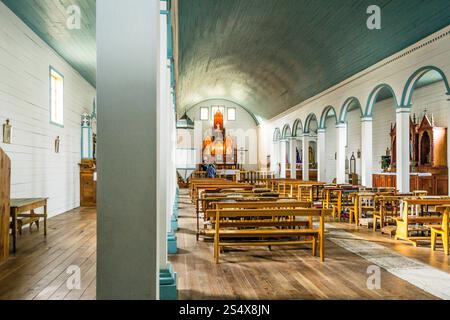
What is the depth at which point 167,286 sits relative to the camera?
3.44 meters

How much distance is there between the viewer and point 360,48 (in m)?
10.4

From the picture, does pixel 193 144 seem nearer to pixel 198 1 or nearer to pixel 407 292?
pixel 198 1

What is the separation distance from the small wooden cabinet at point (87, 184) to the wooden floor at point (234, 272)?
508 cm

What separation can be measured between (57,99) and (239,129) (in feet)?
51.6

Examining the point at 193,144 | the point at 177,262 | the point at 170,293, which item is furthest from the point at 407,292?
the point at 193,144

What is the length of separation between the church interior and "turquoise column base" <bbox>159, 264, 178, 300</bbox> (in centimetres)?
2

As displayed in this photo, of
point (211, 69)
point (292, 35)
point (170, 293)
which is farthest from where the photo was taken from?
point (211, 69)

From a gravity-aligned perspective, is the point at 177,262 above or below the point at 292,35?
below

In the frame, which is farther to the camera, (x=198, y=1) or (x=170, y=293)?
(x=198, y=1)

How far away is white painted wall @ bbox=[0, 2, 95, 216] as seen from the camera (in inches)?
276

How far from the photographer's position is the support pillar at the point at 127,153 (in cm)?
212

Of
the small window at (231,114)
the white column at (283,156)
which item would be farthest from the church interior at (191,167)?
the small window at (231,114)

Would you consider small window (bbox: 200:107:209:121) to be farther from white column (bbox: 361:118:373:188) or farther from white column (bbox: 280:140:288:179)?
white column (bbox: 361:118:373:188)

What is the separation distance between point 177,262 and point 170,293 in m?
1.66
